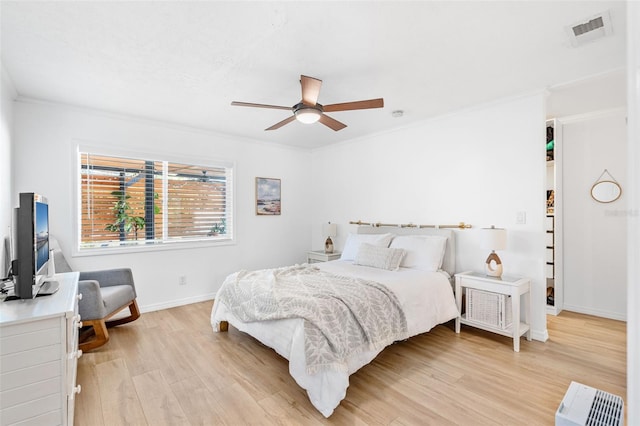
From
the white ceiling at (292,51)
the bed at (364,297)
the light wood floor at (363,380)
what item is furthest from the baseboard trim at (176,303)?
the white ceiling at (292,51)

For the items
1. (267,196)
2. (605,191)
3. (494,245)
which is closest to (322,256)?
(267,196)

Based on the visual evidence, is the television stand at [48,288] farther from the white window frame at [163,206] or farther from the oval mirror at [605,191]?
the oval mirror at [605,191]

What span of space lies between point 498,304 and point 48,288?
3.71 m

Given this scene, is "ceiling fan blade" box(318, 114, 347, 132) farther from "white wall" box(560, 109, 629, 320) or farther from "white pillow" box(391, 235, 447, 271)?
"white wall" box(560, 109, 629, 320)

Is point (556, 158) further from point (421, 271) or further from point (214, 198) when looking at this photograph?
point (214, 198)

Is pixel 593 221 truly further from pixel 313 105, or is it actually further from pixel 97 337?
pixel 97 337

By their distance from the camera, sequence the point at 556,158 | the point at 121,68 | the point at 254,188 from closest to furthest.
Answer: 1. the point at 121,68
2. the point at 556,158
3. the point at 254,188

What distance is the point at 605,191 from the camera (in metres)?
3.75

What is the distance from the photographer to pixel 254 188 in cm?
504

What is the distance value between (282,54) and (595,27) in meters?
2.17

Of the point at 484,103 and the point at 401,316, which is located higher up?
the point at 484,103

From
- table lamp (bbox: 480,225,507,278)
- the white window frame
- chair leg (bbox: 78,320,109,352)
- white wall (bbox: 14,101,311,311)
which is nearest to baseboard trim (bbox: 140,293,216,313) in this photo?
white wall (bbox: 14,101,311,311)

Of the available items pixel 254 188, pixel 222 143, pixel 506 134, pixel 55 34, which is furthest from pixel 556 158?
pixel 55 34

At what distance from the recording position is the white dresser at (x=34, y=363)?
1.50 metres
